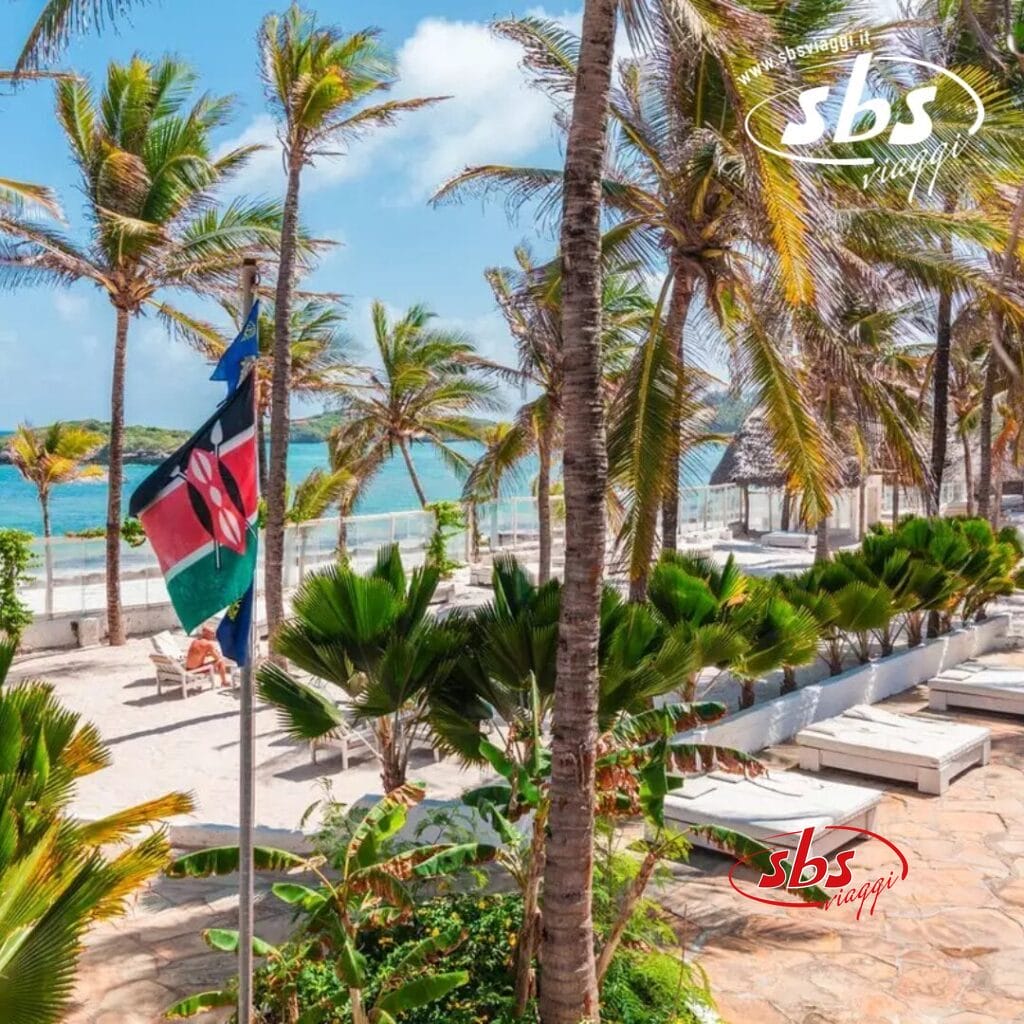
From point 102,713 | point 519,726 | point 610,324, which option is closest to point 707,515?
point 610,324

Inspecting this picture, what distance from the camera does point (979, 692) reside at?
11789mm

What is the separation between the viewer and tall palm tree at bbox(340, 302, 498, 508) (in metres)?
24.9

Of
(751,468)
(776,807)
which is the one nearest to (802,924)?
(776,807)

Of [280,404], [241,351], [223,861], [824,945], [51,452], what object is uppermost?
[51,452]

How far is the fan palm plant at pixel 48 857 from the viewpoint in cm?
320

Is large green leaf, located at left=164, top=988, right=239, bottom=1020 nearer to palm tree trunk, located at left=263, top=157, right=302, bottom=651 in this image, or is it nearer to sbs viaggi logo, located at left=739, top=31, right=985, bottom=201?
sbs viaggi logo, located at left=739, top=31, right=985, bottom=201

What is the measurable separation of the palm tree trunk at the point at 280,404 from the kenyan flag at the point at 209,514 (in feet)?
31.7

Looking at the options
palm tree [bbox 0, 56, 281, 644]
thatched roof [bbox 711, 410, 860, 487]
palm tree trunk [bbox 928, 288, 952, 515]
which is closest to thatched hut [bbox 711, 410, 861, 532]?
thatched roof [bbox 711, 410, 860, 487]

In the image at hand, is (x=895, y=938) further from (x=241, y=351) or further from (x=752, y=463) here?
(x=752, y=463)

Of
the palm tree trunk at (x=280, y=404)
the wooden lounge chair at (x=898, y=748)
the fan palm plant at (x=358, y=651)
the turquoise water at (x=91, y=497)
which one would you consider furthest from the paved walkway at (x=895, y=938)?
the turquoise water at (x=91, y=497)

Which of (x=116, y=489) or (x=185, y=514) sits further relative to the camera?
(x=116, y=489)

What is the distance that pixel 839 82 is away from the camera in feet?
29.3

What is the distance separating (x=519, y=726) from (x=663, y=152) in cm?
561

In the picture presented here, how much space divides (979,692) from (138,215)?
1302 centimetres
